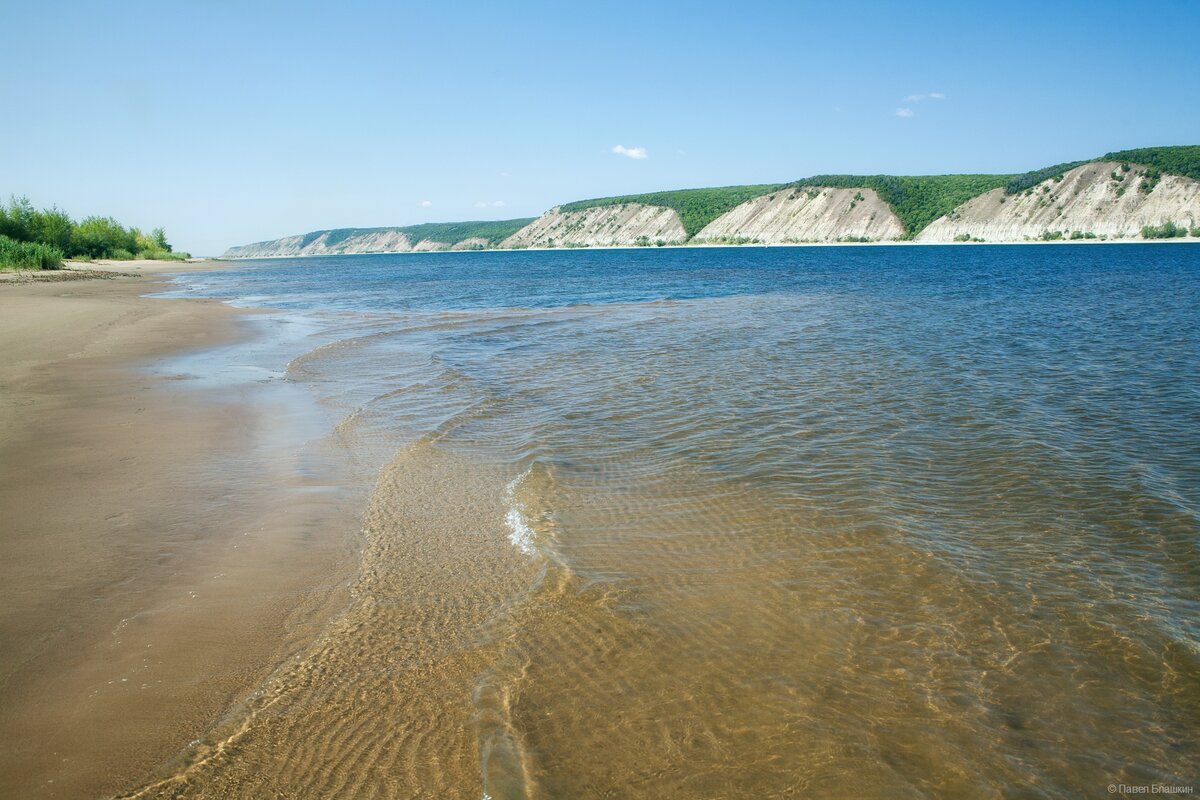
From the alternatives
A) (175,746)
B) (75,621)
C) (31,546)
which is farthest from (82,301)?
(175,746)

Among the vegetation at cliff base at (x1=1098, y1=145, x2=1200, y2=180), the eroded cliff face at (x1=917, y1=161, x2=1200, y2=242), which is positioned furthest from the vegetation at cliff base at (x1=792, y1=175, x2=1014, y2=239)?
the vegetation at cliff base at (x1=1098, y1=145, x2=1200, y2=180)

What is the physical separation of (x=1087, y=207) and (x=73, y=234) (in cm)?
14668

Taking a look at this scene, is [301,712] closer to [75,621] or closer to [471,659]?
[471,659]

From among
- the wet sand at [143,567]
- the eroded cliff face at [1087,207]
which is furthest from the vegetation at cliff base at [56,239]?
the eroded cliff face at [1087,207]

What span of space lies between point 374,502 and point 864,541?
5.30 meters

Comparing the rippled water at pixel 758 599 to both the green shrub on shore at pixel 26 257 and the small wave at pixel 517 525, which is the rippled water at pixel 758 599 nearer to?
the small wave at pixel 517 525

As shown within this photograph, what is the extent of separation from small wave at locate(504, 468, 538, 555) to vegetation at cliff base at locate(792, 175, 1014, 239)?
15789 cm

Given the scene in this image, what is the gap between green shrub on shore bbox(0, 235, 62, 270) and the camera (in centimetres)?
4397

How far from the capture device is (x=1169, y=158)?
384 feet

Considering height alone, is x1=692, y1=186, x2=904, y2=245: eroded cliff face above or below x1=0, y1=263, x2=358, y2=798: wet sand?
above

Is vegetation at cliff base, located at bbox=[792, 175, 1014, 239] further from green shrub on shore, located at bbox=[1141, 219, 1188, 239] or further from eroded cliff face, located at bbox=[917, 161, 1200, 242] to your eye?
green shrub on shore, located at bbox=[1141, 219, 1188, 239]

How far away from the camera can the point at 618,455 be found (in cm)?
955

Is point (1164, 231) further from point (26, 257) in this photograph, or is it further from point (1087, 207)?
point (26, 257)

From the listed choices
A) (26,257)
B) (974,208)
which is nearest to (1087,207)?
(974,208)
